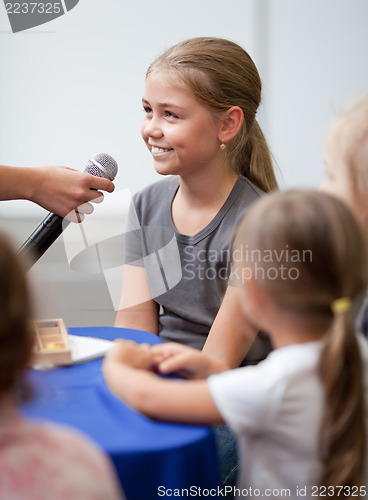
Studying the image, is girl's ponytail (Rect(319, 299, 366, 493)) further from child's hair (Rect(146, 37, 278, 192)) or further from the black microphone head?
child's hair (Rect(146, 37, 278, 192))

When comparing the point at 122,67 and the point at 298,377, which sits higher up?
the point at 122,67

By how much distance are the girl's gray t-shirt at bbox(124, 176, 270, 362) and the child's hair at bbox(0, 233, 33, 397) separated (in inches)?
36.3

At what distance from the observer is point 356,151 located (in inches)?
Answer: 42.6

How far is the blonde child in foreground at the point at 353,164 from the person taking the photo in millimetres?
1079

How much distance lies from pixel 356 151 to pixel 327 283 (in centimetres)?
36

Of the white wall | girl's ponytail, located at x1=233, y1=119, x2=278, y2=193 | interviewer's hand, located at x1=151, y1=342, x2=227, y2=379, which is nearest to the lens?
interviewer's hand, located at x1=151, y1=342, x2=227, y2=379

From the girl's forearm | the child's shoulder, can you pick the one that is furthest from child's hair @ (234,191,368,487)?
the child's shoulder

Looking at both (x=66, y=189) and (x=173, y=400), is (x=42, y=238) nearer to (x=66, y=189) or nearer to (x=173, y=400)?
(x=66, y=189)

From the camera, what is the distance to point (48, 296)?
0.76 m

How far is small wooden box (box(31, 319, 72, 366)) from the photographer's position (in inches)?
38.7

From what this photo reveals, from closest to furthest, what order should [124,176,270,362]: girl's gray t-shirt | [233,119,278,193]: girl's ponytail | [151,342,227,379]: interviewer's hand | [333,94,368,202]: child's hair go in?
[151,342,227,379]: interviewer's hand → [333,94,368,202]: child's hair → [124,176,270,362]: girl's gray t-shirt → [233,119,278,193]: girl's ponytail

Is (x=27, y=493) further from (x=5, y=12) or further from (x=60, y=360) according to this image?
(x=5, y=12)

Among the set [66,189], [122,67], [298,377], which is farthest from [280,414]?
[122,67]

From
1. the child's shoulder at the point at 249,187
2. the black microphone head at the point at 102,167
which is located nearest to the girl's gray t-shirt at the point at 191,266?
the child's shoulder at the point at 249,187
